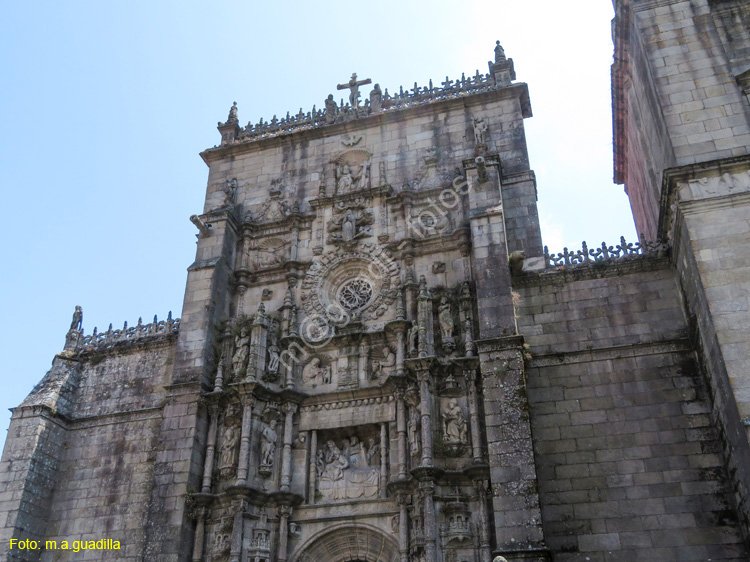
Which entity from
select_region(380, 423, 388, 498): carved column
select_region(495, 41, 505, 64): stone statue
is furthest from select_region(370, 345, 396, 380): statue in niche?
select_region(495, 41, 505, 64): stone statue

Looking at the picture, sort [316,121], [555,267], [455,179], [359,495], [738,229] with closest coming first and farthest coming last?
[738,229] → [359,495] → [555,267] → [455,179] → [316,121]

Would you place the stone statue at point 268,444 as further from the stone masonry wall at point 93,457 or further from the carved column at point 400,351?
the carved column at point 400,351

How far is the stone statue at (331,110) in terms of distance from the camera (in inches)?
829

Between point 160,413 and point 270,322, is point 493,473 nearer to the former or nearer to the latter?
point 270,322

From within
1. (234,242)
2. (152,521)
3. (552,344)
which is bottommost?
(152,521)

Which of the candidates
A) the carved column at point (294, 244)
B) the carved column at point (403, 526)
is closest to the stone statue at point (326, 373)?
the carved column at point (294, 244)

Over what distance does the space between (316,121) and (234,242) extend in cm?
464

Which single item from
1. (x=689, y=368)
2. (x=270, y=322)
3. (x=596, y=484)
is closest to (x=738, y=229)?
(x=689, y=368)

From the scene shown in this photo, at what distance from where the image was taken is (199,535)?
15000 mm

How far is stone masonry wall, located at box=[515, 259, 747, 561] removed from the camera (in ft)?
43.1

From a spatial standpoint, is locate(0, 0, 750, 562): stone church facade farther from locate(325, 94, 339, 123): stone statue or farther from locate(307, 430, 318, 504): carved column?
locate(325, 94, 339, 123): stone statue

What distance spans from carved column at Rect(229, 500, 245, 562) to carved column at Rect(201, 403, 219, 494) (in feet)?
3.19

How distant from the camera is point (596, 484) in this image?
45.3 feet

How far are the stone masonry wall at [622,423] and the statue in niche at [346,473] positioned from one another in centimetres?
368
